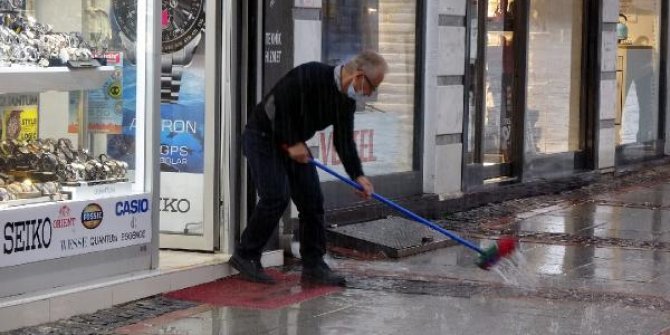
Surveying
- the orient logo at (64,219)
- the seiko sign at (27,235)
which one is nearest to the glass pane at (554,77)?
the orient logo at (64,219)

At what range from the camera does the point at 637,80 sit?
17.9 metres

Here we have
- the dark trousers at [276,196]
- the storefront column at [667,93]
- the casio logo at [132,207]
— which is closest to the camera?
the casio logo at [132,207]

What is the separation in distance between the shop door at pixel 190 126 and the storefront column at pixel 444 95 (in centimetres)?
344

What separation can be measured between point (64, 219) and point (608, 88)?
9861mm

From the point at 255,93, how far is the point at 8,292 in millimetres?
2600

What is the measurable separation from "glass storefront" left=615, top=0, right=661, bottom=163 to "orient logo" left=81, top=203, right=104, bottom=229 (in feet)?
34.5

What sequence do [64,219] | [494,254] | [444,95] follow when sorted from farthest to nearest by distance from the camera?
[444,95] → [494,254] → [64,219]

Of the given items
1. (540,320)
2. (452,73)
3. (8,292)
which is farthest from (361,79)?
(452,73)

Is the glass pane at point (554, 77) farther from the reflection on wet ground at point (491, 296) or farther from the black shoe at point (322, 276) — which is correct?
the black shoe at point (322, 276)

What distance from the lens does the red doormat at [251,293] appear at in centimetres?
802

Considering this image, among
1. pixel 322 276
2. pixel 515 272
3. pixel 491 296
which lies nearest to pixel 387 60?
pixel 515 272

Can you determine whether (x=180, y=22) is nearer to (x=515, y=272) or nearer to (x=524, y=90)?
(x=515, y=272)

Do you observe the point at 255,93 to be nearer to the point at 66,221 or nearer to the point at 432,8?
the point at 66,221

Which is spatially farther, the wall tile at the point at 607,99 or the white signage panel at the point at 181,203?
the wall tile at the point at 607,99
